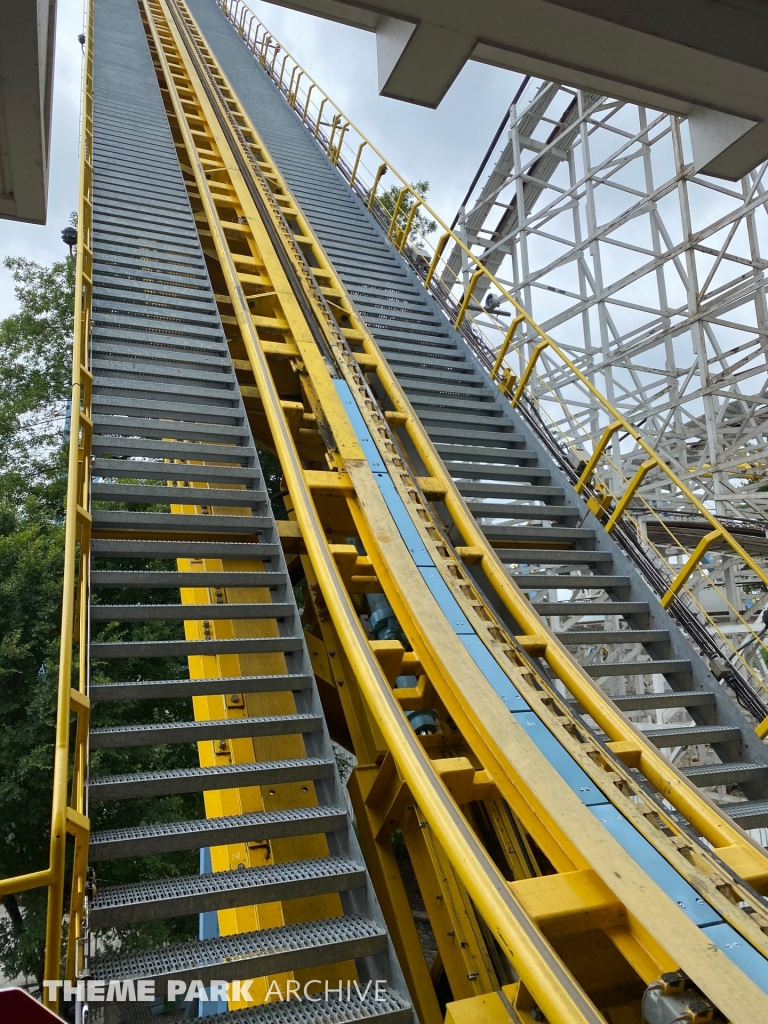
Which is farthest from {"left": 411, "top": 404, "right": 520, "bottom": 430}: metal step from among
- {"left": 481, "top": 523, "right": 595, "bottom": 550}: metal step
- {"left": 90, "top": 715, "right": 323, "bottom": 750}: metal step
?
{"left": 90, "top": 715, "right": 323, "bottom": 750}: metal step

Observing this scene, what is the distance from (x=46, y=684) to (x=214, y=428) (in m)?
5.58

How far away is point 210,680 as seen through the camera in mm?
3580

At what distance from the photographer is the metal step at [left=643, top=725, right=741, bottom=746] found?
155 inches

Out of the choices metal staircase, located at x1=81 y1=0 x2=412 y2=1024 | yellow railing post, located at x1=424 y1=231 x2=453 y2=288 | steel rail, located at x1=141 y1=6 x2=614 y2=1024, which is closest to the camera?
steel rail, located at x1=141 y1=6 x2=614 y2=1024

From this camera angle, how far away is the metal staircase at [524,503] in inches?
163

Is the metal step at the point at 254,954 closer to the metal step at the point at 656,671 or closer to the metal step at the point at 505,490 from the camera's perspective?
the metal step at the point at 656,671

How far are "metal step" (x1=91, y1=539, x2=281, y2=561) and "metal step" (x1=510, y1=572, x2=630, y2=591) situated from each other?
5.04 ft

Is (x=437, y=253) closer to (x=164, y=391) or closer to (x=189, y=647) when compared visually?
(x=164, y=391)

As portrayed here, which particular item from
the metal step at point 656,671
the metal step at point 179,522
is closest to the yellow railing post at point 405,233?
the metal step at point 179,522

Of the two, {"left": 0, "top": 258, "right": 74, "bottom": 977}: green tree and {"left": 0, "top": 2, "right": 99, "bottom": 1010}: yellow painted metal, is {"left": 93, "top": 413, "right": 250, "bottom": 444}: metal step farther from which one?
{"left": 0, "top": 258, "right": 74, "bottom": 977}: green tree

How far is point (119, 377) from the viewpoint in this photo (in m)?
5.53

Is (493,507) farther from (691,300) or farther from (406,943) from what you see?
(691,300)

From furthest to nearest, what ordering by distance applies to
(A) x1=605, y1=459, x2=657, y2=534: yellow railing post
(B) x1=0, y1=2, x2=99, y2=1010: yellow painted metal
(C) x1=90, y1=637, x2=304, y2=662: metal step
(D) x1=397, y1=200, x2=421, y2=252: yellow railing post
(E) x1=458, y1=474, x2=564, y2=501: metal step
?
(D) x1=397, y1=200, x2=421, y2=252: yellow railing post → (E) x1=458, y1=474, x2=564, y2=501: metal step → (A) x1=605, y1=459, x2=657, y2=534: yellow railing post → (C) x1=90, y1=637, x2=304, y2=662: metal step → (B) x1=0, y1=2, x2=99, y2=1010: yellow painted metal

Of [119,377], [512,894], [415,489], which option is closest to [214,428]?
[119,377]
